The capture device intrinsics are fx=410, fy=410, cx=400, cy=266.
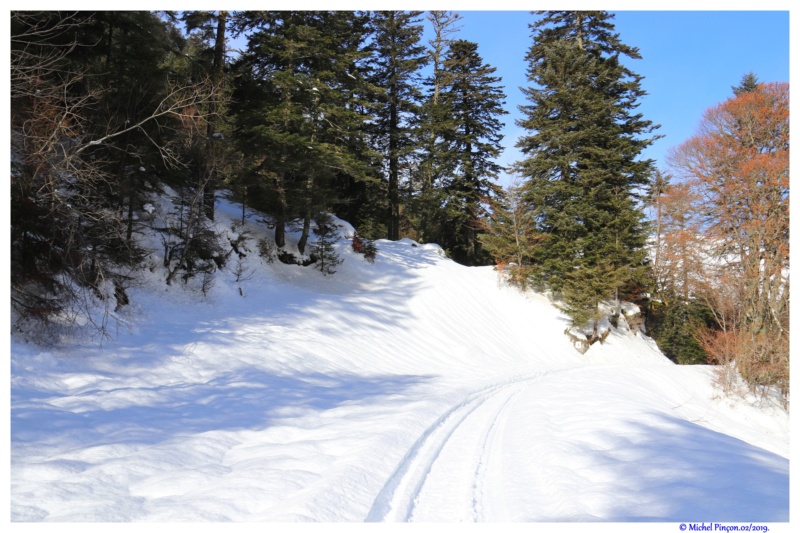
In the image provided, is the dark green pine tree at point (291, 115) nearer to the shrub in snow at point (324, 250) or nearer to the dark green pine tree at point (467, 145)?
the shrub in snow at point (324, 250)

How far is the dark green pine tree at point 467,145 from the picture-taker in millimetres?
25391

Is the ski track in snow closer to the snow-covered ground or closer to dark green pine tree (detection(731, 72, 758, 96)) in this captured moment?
the snow-covered ground

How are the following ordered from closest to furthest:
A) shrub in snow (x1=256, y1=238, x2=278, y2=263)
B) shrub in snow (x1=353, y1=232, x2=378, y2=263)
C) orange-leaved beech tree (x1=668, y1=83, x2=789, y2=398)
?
orange-leaved beech tree (x1=668, y1=83, x2=789, y2=398)
shrub in snow (x1=256, y1=238, x2=278, y2=263)
shrub in snow (x1=353, y1=232, x2=378, y2=263)

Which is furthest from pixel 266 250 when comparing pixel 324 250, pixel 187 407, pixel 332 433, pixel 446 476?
pixel 446 476

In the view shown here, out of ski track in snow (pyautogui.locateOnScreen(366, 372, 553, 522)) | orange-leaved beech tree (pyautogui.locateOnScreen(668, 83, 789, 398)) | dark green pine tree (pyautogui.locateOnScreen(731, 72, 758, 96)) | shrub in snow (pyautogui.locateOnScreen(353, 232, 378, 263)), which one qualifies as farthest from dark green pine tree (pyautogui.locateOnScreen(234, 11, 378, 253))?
dark green pine tree (pyautogui.locateOnScreen(731, 72, 758, 96))

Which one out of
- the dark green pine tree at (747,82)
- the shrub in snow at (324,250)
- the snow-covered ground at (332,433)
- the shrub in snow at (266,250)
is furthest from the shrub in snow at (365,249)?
the dark green pine tree at (747,82)

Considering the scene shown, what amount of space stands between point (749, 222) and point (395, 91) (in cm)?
1989

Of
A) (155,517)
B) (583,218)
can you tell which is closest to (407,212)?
(583,218)

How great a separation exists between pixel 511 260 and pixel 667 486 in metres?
18.0

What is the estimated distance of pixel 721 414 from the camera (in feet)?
40.0

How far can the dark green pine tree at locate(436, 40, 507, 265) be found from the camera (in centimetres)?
2539

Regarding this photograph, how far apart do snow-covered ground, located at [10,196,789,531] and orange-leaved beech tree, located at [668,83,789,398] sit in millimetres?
1867

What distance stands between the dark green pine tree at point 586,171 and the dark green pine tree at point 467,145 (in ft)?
10.8

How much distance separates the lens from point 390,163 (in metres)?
25.3
